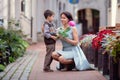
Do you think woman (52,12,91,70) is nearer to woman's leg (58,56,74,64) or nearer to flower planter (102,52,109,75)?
woman's leg (58,56,74,64)

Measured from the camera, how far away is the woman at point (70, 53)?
40.3 feet

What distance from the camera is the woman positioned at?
12.3 m

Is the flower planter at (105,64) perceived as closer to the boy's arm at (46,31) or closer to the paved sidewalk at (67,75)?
the paved sidewalk at (67,75)

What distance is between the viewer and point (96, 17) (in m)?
60.3

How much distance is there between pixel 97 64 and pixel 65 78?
2449mm

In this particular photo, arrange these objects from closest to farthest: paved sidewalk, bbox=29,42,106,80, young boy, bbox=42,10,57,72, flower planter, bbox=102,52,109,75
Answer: paved sidewalk, bbox=29,42,106,80
flower planter, bbox=102,52,109,75
young boy, bbox=42,10,57,72

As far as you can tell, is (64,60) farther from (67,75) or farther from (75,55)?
(67,75)

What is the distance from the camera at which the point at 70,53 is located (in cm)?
1242

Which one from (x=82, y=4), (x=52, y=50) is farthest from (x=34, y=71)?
(x=82, y=4)

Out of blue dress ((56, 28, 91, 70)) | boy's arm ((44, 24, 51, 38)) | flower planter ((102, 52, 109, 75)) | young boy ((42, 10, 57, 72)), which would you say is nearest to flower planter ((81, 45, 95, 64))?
blue dress ((56, 28, 91, 70))

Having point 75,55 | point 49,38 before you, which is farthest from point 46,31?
point 75,55

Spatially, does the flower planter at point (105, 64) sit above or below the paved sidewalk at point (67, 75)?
above

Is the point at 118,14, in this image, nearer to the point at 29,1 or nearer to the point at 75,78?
the point at 29,1

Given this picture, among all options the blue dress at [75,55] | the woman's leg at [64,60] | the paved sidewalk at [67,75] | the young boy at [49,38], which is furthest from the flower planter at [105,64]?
the young boy at [49,38]
